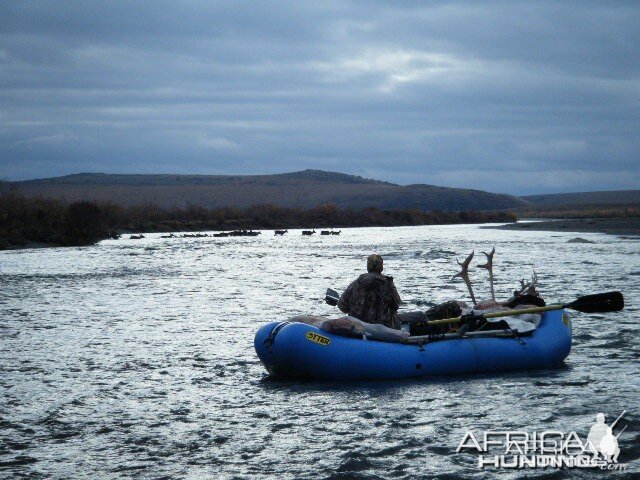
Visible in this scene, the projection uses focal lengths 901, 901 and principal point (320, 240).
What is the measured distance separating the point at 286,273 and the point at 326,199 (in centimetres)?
13668

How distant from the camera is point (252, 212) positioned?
9500cm

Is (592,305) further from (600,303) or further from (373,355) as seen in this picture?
(373,355)

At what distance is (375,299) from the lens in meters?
11.8

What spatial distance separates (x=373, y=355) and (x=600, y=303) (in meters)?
3.84

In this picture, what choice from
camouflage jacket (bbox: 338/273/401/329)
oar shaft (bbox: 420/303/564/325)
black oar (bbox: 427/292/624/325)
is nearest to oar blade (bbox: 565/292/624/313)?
black oar (bbox: 427/292/624/325)

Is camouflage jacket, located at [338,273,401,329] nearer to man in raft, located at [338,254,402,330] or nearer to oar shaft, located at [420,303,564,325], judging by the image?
man in raft, located at [338,254,402,330]

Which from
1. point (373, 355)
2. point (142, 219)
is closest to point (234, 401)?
point (373, 355)

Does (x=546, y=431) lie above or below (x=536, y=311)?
below

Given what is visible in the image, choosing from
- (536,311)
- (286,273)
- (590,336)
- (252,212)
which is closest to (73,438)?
(536,311)

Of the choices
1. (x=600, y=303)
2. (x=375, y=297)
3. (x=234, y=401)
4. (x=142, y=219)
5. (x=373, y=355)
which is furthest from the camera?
(x=142, y=219)

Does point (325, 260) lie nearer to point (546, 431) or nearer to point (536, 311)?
point (536, 311)

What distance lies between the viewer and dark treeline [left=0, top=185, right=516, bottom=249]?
50500 millimetres

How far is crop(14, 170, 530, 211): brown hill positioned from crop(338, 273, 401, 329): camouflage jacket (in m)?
144

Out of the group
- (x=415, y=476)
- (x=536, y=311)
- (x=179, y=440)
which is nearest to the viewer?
(x=415, y=476)
